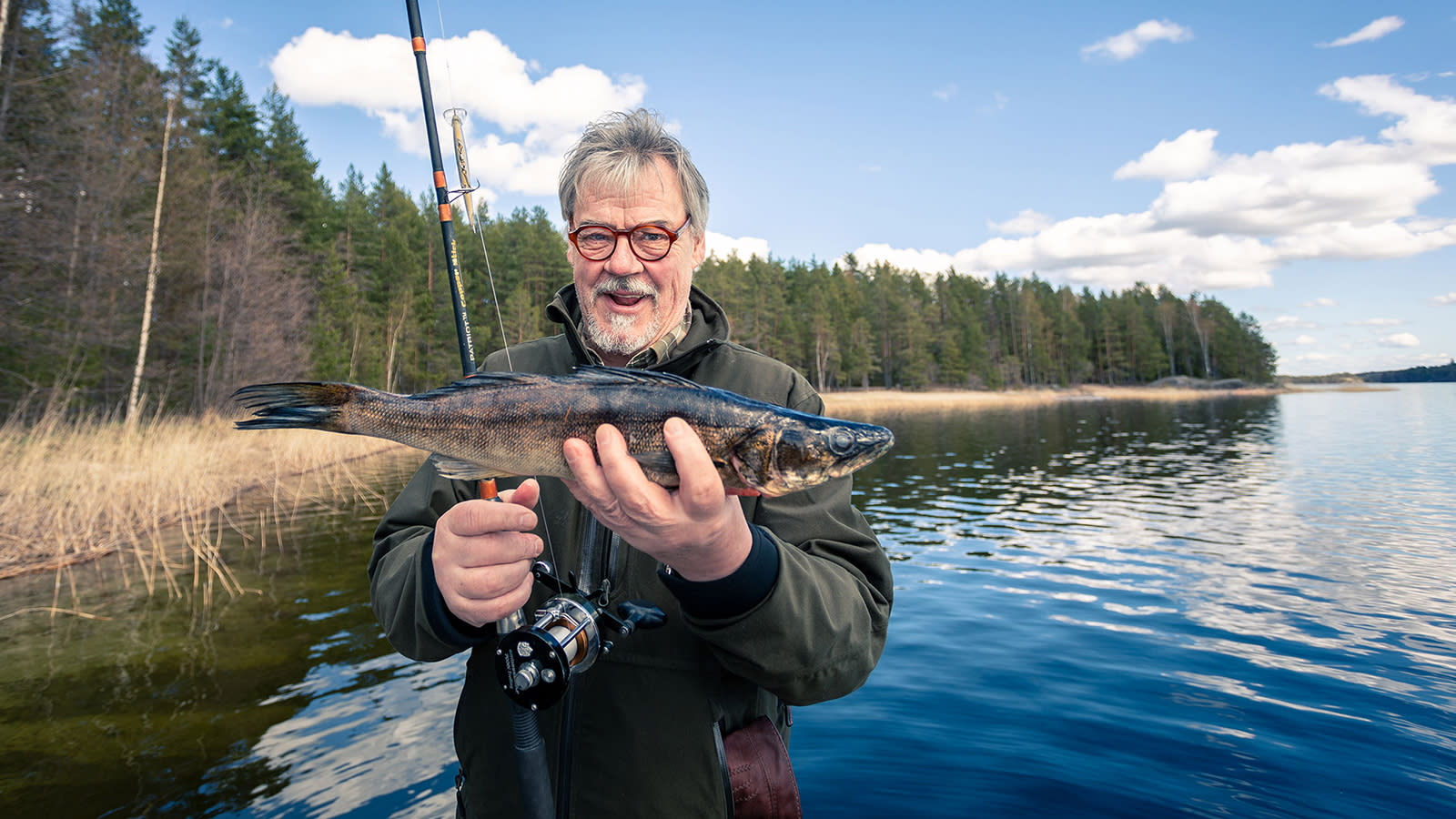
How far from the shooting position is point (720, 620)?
87.9 inches

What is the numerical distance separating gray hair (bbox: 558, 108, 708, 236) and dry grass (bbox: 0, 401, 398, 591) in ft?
31.9

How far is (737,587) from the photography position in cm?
218

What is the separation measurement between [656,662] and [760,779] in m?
0.59

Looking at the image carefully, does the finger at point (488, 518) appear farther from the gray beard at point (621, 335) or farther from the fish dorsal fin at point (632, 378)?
the gray beard at point (621, 335)

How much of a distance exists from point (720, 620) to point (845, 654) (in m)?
0.53

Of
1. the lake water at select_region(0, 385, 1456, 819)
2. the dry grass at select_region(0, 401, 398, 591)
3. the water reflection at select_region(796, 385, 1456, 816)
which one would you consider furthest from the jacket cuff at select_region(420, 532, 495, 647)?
the dry grass at select_region(0, 401, 398, 591)

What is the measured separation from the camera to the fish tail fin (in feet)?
7.40

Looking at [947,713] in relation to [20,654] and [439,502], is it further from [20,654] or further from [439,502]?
[20,654]

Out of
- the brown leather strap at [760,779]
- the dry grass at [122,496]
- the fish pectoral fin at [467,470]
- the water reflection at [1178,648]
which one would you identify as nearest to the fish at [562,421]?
the fish pectoral fin at [467,470]

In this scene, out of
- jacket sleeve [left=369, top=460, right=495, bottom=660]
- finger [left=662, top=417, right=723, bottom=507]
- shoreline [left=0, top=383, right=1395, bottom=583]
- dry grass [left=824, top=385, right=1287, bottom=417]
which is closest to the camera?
finger [left=662, top=417, right=723, bottom=507]

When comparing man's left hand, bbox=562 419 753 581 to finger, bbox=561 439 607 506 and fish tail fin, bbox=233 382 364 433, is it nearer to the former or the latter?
finger, bbox=561 439 607 506

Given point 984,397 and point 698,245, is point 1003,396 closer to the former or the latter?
point 984,397

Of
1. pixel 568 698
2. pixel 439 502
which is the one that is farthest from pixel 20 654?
pixel 568 698

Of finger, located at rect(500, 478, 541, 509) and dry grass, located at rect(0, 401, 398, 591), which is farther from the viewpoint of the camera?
dry grass, located at rect(0, 401, 398, 591)
